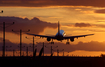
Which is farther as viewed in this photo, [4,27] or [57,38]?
[57,38]

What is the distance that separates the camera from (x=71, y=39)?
130 meters

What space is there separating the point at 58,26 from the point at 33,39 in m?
15.6

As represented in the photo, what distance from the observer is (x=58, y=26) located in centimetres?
13438

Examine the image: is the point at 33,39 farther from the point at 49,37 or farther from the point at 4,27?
the point at 4,27
